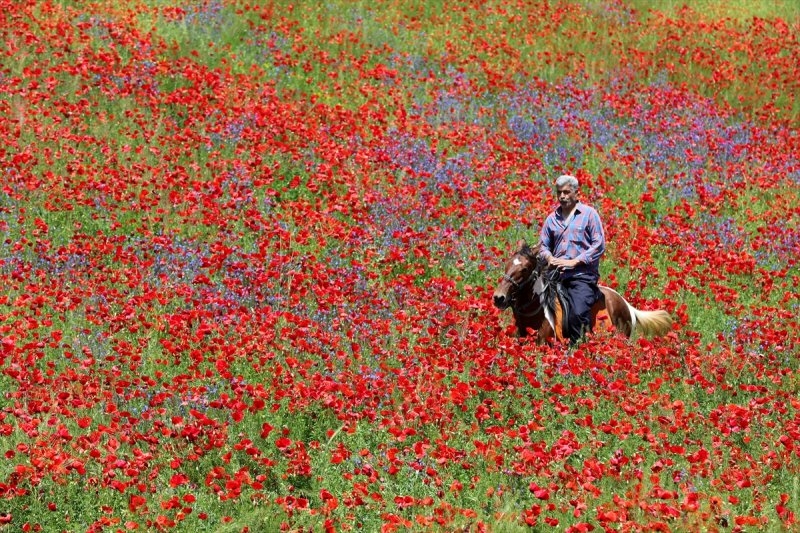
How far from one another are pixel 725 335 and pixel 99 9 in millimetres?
13772

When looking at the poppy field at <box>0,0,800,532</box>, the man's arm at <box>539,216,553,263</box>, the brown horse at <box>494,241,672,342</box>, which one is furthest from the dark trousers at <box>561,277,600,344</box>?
the poppy field at <box>0,0,800,532</box>

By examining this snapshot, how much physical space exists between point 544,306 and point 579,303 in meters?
0.42

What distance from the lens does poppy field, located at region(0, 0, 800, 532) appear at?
7.38 metres

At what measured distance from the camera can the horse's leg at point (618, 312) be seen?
11.0 meters

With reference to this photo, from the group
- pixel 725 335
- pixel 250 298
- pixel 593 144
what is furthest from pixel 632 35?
pixel 250 298

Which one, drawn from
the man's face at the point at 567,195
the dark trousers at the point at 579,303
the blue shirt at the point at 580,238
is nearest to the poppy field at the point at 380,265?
the dark trousers at the point at 579,303

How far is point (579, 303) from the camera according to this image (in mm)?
10461

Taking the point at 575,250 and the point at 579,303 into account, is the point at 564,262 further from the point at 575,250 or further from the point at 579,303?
the point at 579,303

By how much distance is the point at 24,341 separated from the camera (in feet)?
31.3

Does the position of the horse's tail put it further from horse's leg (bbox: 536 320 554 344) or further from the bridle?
the bridle

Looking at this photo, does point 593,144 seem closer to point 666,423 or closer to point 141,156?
point 141,156

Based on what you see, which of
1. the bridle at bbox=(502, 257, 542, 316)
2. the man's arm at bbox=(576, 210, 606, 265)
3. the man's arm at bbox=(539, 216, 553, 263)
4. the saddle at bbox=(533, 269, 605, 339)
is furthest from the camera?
the man's arm at bbox=(539, 216, 553, 263)

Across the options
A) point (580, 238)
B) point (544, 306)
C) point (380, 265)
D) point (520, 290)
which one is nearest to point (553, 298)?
point (544, 306)

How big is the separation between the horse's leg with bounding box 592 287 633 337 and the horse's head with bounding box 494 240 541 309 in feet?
4.49
